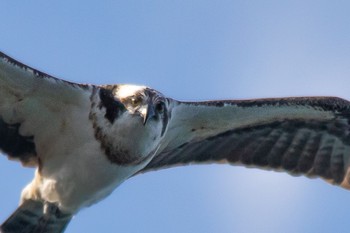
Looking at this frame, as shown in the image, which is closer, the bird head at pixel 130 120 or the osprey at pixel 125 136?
the bird head at pixel 130 120

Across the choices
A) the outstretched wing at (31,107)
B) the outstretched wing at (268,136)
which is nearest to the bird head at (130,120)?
the outstretched wing at (31,107)

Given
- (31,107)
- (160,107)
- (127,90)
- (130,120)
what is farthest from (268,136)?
(31,107)

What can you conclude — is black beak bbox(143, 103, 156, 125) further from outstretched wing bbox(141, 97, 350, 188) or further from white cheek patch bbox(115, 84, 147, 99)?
outstretched wing bbox(141, 97, 350, 188)

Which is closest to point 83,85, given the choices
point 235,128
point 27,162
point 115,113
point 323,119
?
point 115,113

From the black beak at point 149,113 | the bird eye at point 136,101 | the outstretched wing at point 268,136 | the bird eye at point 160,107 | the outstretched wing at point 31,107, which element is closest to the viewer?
the black beak at point 149,113

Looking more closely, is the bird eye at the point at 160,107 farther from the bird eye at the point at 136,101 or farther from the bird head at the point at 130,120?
the bird eye at the point at 136,101
